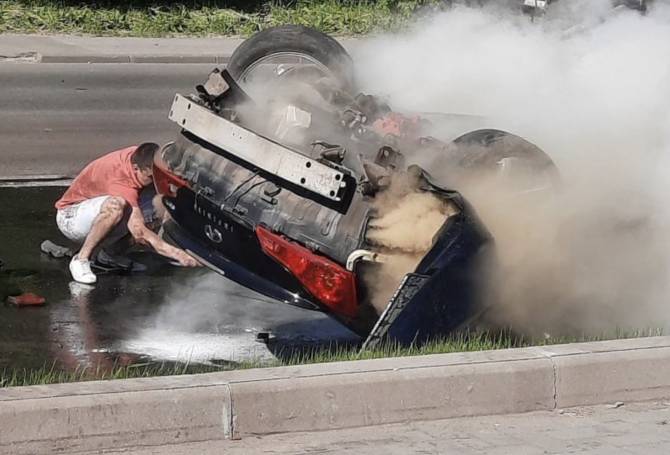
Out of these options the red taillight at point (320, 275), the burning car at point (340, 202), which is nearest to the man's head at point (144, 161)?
the burning car at point (340, 202)

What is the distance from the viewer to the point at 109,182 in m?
7.52

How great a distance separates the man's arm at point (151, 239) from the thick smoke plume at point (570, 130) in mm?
1442

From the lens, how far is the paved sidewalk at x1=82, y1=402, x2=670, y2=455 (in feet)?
16.3

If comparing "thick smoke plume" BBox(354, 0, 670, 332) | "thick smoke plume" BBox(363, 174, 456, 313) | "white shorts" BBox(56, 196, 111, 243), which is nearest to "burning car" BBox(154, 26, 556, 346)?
"thick smoke plume" BBox(363, 174, 456, 313)

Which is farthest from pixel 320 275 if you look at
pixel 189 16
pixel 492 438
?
pixel 189 16

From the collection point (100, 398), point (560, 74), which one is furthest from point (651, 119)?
point (100, 398)

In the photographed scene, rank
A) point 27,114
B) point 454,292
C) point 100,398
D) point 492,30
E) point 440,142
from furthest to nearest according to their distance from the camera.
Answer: point 27,114
point 492,30
point 440,142
point 454,292
point 100,398

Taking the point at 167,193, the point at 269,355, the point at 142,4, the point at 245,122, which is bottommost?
the point at 142,4

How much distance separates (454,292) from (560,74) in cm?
200

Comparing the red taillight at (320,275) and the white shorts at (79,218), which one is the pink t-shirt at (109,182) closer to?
the white shorts at (79,218)

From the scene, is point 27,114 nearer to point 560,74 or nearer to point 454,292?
point 560,74

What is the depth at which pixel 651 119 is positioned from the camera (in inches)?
265

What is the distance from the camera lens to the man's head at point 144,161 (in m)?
7.35

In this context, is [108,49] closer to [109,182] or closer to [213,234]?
[109,182]
